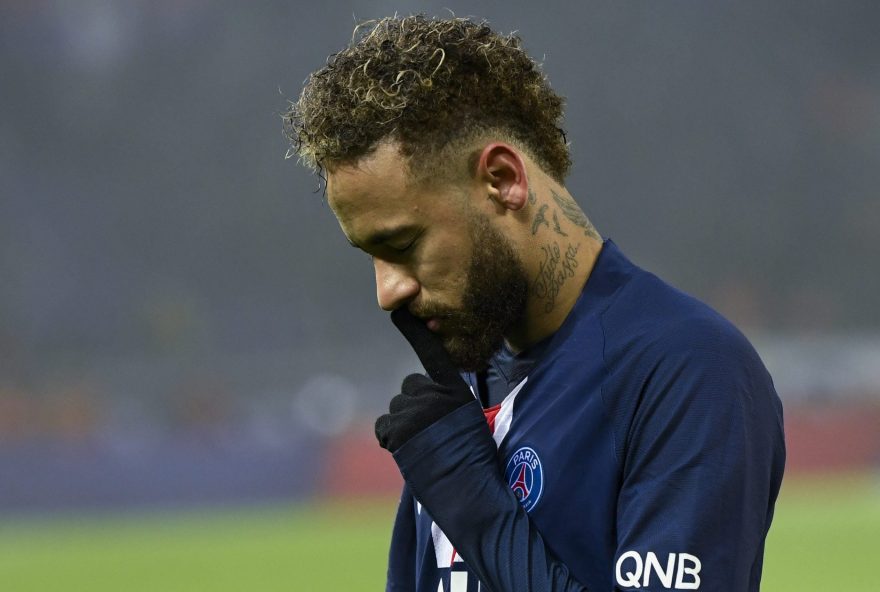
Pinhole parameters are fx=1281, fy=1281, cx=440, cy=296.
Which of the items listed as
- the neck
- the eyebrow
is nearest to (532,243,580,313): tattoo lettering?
the neck

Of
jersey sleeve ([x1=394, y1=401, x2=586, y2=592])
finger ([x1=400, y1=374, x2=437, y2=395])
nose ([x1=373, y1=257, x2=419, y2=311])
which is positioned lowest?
jersey sleeve ([x1=394, y1=401, x2=586, y2=592])

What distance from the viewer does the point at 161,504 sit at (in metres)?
13.2

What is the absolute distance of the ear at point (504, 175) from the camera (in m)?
1.92

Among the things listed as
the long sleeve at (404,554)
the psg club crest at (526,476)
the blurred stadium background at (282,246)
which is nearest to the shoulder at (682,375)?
the psg club crest at (526,476)

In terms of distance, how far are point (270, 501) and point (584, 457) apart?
11968 millimetres

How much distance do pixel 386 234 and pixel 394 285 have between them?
9cm

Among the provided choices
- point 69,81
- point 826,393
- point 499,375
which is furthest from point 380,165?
point 69,81


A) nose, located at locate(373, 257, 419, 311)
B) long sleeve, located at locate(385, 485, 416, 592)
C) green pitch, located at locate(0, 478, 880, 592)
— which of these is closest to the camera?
nose, located at locate(373, 257, 419, 311)

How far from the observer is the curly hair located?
74.2 inches

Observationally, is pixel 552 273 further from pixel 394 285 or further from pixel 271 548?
pixel 271 548

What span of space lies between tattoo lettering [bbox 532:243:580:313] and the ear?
94 mm

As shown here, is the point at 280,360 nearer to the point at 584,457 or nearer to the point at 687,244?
the point at 687,244

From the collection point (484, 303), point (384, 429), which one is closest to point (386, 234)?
point (484, 303)

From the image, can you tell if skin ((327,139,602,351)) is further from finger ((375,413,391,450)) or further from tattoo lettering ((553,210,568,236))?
finger ((375,413,391,450))
